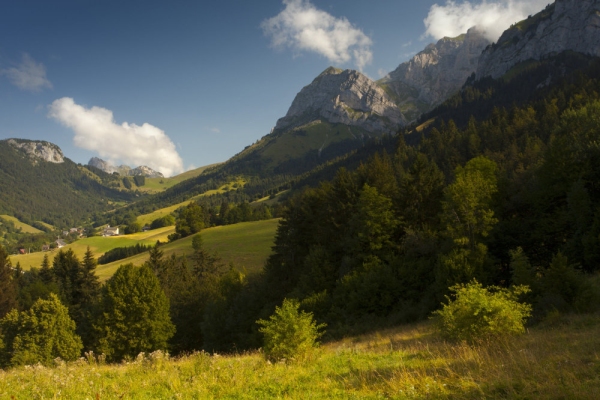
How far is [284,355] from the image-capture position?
13.7 m

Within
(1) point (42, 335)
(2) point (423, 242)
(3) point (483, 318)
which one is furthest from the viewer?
(1) point (42, 335)

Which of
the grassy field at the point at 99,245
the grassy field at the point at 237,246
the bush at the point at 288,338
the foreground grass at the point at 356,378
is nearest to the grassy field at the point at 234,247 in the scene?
the grassy field at the point at 237,246

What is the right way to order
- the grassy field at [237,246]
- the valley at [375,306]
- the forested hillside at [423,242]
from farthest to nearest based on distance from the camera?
the grassy field at [237,246] < the forested hillside at [423,242] < the valley at [375,306]

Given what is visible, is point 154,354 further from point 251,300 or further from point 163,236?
point 163,236

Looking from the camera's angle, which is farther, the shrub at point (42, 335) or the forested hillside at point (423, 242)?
the shrub at point (42, 335)

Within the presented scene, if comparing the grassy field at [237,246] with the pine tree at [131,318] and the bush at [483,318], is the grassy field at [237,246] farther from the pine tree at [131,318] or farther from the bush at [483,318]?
the bush at [483,318]

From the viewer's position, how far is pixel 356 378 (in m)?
9.09

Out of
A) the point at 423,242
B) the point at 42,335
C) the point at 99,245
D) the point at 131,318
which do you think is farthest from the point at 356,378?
the point at 99,245

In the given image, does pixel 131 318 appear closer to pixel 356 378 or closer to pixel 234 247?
pixel 356 378

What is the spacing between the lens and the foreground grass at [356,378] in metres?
6.81

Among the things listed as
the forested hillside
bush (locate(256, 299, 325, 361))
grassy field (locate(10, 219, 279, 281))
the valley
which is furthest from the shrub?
grassy field (locate(10, 219, 279, 281))

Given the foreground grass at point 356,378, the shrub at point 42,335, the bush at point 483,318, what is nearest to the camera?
the foreground grass at point 356,378

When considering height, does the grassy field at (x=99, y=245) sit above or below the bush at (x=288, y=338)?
above

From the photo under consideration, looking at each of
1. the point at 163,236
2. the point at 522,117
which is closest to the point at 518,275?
the point at 522,117
